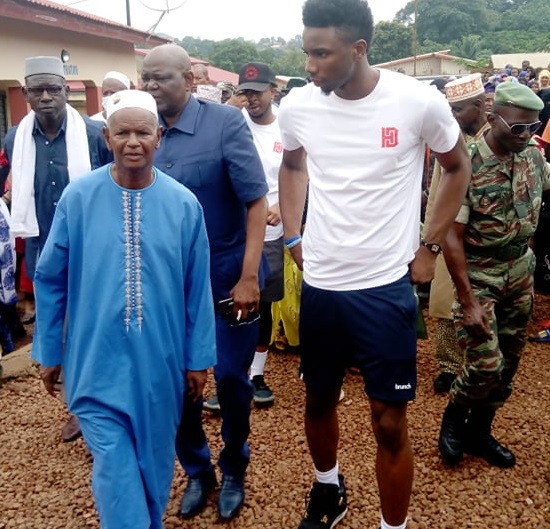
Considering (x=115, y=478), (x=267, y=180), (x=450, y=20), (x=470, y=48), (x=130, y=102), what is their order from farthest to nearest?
(x=450, y=20)
(x=470, y=48)
(x=267, y=180)
(x=130, y=102)
(x=115, y=478)

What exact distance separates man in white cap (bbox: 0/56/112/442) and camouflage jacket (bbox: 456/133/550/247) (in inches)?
85.0

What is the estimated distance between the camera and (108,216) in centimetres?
243

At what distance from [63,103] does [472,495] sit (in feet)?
10.1

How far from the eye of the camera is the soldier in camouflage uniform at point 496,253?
3219 millimetres

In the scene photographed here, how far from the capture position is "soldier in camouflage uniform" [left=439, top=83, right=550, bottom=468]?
10.6ft

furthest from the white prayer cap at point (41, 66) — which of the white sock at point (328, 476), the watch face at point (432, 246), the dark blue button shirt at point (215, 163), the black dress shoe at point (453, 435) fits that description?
the black dress shoe at point (453, 435)

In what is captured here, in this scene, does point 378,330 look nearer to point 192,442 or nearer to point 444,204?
point 444,204

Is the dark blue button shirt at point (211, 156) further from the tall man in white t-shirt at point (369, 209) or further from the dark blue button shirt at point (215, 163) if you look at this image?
the tall man in white t-shirt at point (369, 209)

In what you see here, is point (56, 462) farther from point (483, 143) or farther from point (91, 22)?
point (91, 22)

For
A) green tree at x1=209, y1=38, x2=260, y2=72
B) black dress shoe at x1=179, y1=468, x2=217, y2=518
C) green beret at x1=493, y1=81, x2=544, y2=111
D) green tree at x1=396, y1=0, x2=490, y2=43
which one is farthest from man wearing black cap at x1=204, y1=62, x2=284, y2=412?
green tree at x1=396, y1=0, x2=490, y2=43

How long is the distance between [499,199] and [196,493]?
78.0 inches

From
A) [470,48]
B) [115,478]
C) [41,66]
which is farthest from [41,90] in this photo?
[470,48]

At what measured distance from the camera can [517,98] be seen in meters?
3.23

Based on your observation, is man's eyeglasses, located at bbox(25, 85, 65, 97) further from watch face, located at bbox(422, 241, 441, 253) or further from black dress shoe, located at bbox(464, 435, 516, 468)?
black dress shoe, located at bbox(464, 435, 516, 468)
